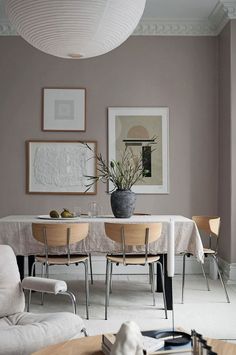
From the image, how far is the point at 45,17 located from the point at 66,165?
367cm

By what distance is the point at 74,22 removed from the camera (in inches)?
119

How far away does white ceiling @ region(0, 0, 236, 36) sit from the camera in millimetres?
6090

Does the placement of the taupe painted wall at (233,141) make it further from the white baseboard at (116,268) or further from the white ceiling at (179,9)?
the white baseboard at (116,268)

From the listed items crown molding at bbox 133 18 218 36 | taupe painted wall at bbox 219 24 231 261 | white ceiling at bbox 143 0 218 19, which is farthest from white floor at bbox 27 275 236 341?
white ceiling at bbox 143 0 218 19

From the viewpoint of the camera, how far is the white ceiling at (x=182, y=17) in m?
6.09

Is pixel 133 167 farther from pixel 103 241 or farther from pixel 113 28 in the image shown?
pixel 113 28

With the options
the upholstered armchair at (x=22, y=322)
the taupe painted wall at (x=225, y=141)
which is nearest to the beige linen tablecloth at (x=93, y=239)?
the upholstered armchair at (x=22, y=322)

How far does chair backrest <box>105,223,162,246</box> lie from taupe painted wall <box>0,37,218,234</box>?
7.02 feet

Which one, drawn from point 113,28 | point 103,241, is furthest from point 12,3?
point 103,241

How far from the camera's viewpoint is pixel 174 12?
6.39 metres

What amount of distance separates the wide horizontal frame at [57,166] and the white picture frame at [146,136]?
0.32 meters

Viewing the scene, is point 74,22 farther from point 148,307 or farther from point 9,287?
point 148,307

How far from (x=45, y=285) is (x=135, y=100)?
3.92 m

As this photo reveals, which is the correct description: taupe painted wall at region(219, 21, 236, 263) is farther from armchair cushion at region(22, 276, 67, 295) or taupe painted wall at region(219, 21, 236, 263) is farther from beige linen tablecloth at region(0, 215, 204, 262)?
armchair cushion at region(22, 276, 67, 295)
